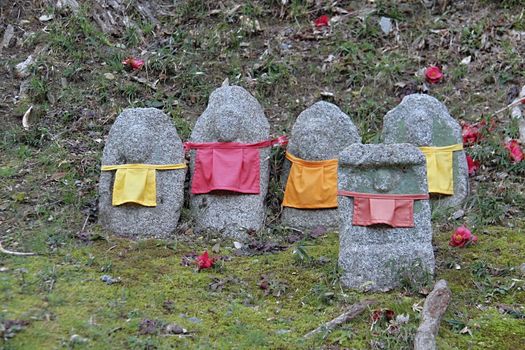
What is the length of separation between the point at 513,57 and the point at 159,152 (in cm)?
347

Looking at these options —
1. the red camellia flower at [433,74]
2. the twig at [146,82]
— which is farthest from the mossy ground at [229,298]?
the twig at [146,82]

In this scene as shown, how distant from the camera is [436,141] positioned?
529 centimetres

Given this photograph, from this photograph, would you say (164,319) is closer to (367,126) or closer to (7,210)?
(7,210)

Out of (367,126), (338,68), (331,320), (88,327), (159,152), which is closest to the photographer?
(88,327)

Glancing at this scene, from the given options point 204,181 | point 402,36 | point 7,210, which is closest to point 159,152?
point 204,181

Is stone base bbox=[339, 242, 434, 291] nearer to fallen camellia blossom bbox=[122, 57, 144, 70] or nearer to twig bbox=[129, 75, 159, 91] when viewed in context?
twig bbox=[129, 75, 159, 91]

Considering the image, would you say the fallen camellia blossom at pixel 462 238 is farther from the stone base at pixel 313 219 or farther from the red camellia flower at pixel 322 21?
the red camellia flower at pixel 322 21

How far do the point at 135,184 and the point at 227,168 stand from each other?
0.62 metres

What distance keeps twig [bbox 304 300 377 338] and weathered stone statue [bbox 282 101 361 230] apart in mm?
1289

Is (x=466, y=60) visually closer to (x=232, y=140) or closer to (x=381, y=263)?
(x=232, y=140)

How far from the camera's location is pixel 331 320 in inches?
147

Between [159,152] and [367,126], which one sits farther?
[367,126]

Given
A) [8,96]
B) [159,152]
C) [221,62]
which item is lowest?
[159,152]

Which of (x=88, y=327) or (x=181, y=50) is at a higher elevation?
(x=181, y=50)
